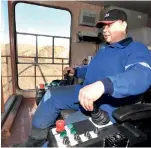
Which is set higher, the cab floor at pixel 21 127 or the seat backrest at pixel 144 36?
the seat backrest at pixel 144 36

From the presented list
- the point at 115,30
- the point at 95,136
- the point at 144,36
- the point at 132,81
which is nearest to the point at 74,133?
the point at 95,136

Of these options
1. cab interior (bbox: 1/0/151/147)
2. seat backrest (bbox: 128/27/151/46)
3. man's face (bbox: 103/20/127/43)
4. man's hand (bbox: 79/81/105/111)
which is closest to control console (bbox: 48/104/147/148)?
man's hand (bbox: 79/81/105/111)

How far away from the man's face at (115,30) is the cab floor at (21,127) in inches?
50.5

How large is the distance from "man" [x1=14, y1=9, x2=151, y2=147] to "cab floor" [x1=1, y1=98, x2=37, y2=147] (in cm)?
51

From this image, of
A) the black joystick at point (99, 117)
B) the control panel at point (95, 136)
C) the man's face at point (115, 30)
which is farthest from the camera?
the man's face at point (115, 30)

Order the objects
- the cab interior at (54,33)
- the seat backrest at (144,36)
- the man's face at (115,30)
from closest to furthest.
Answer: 1. the man's face at (115,30)
2. the seat backrest at (144,36)
3. the cab interior at (54,33)

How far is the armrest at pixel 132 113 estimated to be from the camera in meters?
0.67

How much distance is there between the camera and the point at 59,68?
385 cm

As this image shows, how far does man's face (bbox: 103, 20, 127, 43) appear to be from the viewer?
3.45 ft

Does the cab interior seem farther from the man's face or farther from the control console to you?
the control console

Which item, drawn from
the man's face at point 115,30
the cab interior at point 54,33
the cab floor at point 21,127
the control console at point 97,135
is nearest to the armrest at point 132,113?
the control console at point 97,135

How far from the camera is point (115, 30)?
106 cm

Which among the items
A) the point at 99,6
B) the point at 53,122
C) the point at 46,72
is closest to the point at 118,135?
the point at 53,122

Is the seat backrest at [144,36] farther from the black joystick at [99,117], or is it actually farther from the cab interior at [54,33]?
the black joystick at [99,117]
